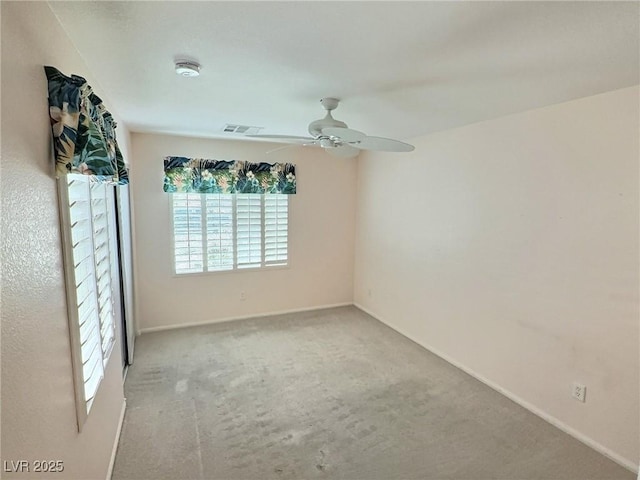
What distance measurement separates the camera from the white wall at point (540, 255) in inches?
90.7

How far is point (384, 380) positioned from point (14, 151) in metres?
3.14

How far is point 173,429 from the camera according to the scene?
8.37 feet

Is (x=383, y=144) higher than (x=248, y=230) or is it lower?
higher

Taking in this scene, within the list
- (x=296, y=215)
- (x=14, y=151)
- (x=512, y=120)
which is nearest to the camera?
(x=14, y=151)

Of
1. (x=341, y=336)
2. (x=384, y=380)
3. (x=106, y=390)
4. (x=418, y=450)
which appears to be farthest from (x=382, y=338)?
(x=106, y=390)

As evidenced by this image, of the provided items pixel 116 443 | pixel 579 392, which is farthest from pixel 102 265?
pixel 579 392

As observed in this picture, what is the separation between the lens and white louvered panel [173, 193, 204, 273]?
14.4ft

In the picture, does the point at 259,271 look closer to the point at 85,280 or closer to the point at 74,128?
the point at 85,280

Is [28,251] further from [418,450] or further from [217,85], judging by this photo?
[418,450]

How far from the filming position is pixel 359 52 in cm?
174

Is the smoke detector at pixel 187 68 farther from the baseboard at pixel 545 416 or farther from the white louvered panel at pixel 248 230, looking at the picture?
the baseboard at pixel 545 416

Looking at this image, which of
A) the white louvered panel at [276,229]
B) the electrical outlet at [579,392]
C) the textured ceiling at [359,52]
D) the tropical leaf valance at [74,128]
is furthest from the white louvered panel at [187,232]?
the electrical outlet at [579,392]

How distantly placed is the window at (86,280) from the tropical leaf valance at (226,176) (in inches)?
83.1

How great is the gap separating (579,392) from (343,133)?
251 centimetres
